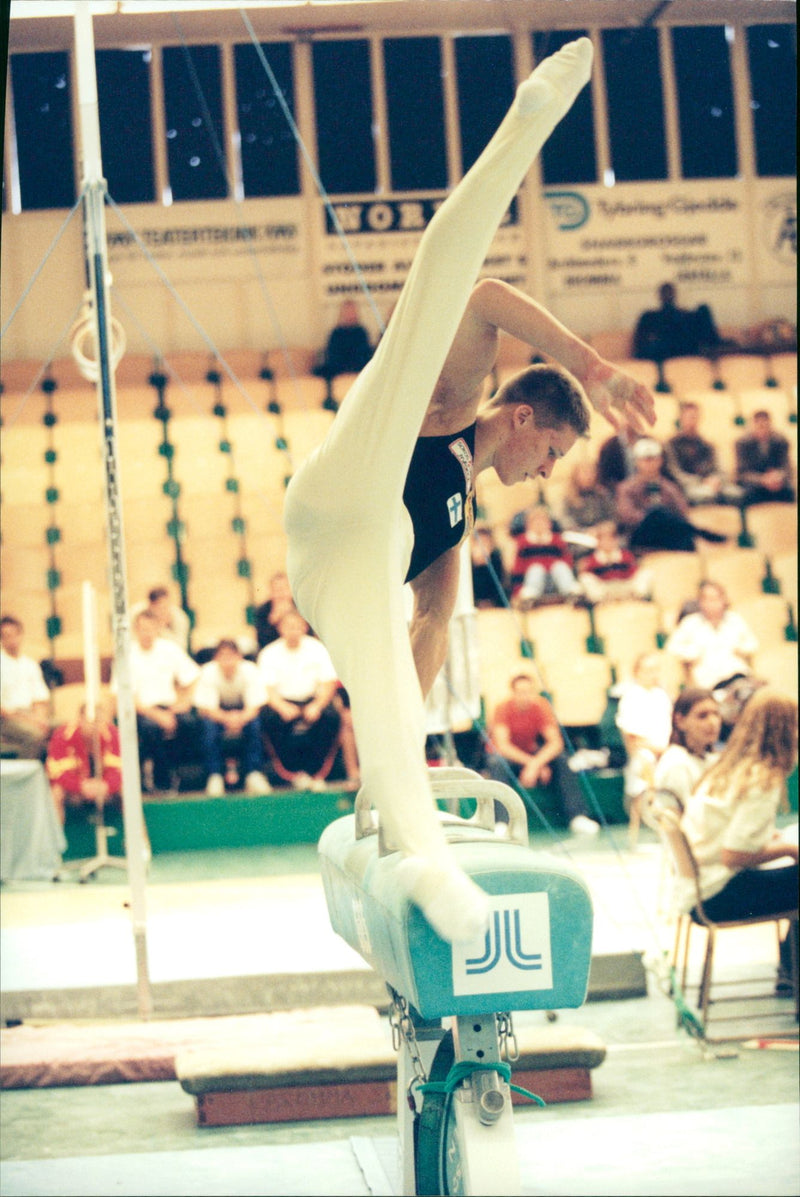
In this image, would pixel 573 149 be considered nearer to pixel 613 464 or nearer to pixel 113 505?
pixel 613 464

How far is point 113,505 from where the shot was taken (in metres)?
4.05

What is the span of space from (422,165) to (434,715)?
6.78 m

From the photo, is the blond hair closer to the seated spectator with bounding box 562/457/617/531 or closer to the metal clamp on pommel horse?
the metal clamp on pommel horse

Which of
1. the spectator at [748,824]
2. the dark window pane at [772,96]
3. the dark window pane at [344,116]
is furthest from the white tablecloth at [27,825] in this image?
the dark window pane at [772,96]

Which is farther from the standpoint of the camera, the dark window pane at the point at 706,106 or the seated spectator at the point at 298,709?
the dark window pane at the point at 706,106

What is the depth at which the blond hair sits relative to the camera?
435 centimetres

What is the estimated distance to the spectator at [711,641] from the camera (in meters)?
7.30

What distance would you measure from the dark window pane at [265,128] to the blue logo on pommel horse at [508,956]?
8.94 meters

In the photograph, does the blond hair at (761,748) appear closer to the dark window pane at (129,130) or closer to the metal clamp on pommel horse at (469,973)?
the metal clamp on pommel horse at (469,973)

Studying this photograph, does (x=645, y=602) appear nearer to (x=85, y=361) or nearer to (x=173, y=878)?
(x=173, y=878)

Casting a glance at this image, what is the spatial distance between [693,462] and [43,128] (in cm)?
510

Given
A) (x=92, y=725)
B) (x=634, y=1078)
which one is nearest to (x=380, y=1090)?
(x=634, y=1078)

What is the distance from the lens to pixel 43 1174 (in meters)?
2.96

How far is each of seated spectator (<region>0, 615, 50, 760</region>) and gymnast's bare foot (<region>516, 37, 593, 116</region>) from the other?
4744 millimetres
